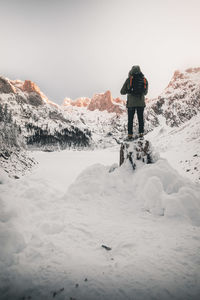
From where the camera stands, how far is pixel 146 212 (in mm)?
3402

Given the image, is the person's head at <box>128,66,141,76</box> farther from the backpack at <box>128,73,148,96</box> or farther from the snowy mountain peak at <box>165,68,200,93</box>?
the snowy mountain peak at <box>165,68,200,93</box>

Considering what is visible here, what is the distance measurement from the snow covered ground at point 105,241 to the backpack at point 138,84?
3.09 m

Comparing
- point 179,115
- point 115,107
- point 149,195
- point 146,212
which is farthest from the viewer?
point 115,107

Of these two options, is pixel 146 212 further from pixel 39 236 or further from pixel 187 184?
pixel 39 236

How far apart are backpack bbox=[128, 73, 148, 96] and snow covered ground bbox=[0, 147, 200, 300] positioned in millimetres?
3087

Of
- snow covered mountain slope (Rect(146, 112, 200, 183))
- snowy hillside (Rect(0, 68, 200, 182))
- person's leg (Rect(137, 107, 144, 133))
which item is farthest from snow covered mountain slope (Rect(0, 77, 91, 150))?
person's leg (Rect(137, 107, 144, 133))

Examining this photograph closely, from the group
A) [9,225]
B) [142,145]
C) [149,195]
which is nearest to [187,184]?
[149,195]

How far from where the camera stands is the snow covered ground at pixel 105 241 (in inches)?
59.8

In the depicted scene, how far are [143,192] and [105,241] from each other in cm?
182

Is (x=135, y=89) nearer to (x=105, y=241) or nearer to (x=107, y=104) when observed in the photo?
(x=105, y=241)

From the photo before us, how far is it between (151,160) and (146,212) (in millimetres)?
2222

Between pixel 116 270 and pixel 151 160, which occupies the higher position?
pixel 151 160

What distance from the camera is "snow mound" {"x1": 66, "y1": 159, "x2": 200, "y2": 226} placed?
3.12 m

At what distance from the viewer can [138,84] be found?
5.40m
